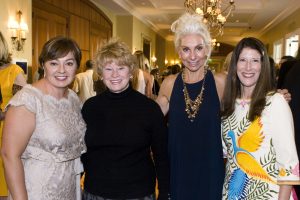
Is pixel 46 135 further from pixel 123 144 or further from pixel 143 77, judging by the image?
pixel 143 77

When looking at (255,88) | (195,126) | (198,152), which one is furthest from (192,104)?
(255,88)

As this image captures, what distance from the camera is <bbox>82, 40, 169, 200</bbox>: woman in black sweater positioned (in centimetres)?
196

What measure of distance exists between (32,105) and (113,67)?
0.47 m

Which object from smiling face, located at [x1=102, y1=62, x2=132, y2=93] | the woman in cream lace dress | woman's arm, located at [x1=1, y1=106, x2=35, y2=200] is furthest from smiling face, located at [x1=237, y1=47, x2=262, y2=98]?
woman's arm, located at [x1=1, y1=106, x2=35, y2=200]

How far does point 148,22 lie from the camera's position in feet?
48.0

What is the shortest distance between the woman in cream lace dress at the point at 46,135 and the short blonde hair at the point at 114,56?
12 cm

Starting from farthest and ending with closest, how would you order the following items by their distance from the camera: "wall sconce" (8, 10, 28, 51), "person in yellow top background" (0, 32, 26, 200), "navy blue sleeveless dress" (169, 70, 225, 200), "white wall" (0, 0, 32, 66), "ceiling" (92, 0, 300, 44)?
1. "ceiling" (92, 0, 300, 44)
2. "wall sconce" (8, 10, 28, 51)
3. "white wall" (0, 0, 32, 66)
4. "person in yellow top background" (0, 32, 26, 200)
5. "navy blue sleeveless dress" (169, 70, 225, 200)

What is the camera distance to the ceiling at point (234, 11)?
1055 cm

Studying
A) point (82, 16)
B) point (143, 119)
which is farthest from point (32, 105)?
point (82, 16)

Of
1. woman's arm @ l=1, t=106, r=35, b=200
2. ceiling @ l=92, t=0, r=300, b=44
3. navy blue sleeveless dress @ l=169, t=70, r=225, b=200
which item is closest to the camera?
woman's arm @ l=1, t=106, r=35, b=200

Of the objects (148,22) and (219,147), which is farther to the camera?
(148,22)

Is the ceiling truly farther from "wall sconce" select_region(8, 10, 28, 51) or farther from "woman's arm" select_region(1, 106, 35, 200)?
"woman's arm" select_region(1, 106, 35, 200)

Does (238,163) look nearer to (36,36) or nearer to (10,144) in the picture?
(10,144)

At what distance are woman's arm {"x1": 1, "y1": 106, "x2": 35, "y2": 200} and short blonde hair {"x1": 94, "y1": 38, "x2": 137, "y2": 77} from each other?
18.1 inches
